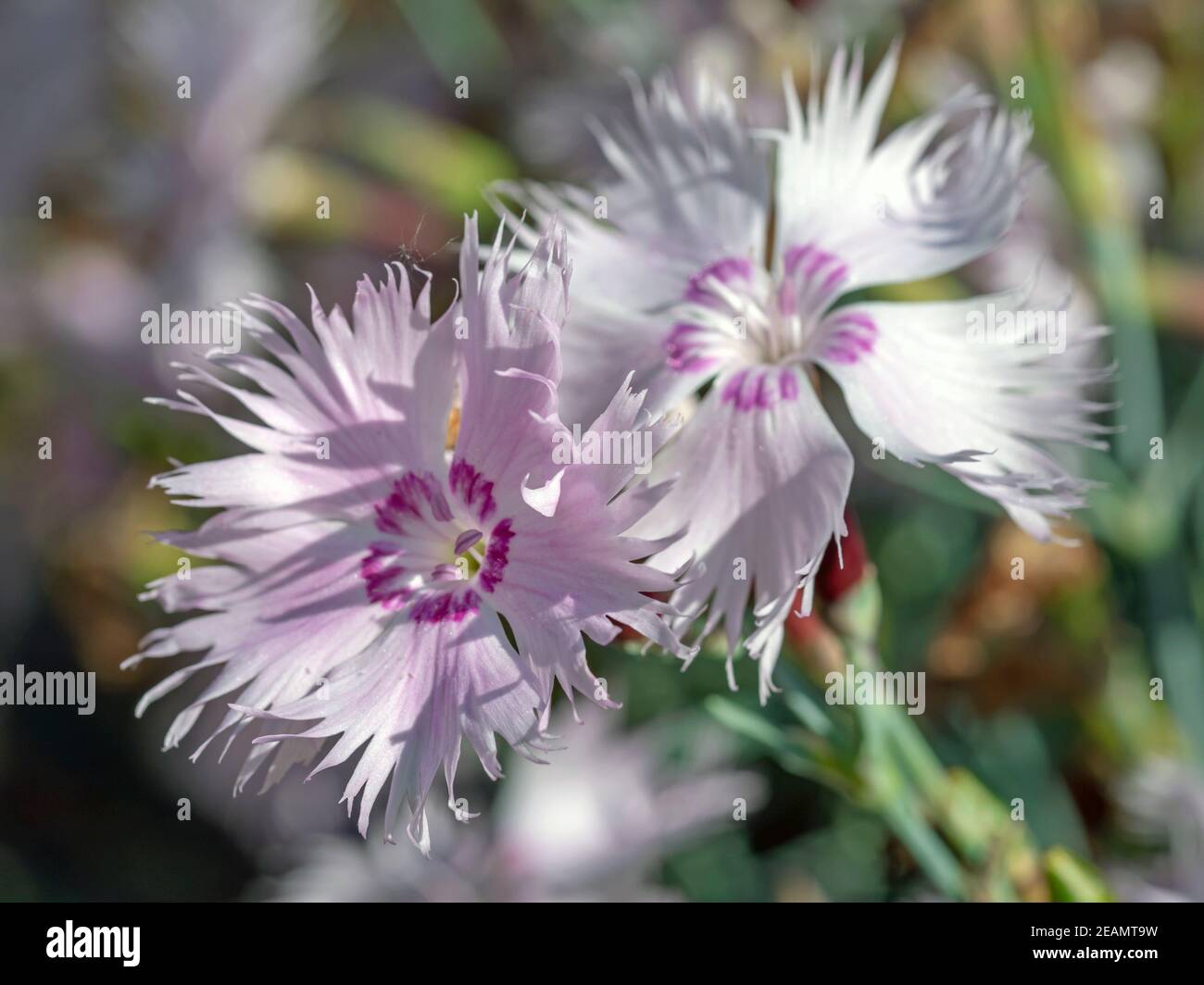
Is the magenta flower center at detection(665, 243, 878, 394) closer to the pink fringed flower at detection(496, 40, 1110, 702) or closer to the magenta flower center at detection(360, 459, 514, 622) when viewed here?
the pink fringed flower at detection(496, 40, 1110, 702)

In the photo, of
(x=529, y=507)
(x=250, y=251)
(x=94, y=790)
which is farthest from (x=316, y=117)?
(x=529, y=507)

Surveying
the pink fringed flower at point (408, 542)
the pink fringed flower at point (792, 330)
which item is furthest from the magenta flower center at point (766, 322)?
the pink fringed flower at point (408, 542)

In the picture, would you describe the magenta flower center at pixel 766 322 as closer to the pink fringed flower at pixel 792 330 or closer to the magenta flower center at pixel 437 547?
the pink fringed flower at pixel 792 330

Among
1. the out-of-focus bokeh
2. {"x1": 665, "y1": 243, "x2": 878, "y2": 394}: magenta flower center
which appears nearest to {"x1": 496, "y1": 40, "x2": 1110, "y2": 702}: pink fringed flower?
{"x1": 665, "y1": 243, "x2": 878, "y2": 394}: magenta flower center

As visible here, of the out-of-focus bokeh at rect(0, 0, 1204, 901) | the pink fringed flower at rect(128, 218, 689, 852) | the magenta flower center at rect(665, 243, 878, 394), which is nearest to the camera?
the pink fringed flower at rect(128, 218, 689, 852)
